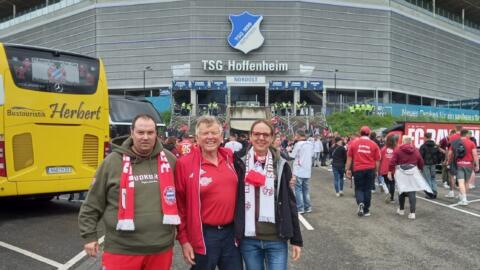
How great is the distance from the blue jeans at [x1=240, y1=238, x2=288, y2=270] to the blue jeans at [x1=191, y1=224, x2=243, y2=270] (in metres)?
0.07

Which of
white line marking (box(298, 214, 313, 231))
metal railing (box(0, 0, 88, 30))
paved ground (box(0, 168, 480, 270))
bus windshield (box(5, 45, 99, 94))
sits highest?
metal railing (box(0, 0, 88, 30))

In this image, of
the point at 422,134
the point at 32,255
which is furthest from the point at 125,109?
the point at 422,134

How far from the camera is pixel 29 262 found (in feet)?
20.6

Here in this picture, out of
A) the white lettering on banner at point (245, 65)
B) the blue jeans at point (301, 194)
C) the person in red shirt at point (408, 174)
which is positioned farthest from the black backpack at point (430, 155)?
the white lettering on banner at point (245, 65)

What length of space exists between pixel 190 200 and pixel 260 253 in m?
0.71

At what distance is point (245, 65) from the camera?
2773 inches

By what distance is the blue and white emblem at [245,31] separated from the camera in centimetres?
7000

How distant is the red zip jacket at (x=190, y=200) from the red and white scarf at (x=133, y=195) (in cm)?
11

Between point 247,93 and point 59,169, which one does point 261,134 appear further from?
point 247,93

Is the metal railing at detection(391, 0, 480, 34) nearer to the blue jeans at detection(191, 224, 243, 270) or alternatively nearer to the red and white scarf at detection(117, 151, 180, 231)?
the blue jeans at detection(191, 224, 243, 270)

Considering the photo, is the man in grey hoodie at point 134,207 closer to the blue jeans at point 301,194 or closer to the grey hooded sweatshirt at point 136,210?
the grey hooded sweatshirt at point 136,210

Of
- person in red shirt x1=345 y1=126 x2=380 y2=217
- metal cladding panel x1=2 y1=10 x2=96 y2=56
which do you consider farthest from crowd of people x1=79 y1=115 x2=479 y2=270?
metal cladding panel x1=2 y1=10 x2=96 y2=56

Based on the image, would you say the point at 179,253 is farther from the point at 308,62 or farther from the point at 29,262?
the point at 308,62

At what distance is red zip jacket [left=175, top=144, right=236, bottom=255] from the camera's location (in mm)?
3621
